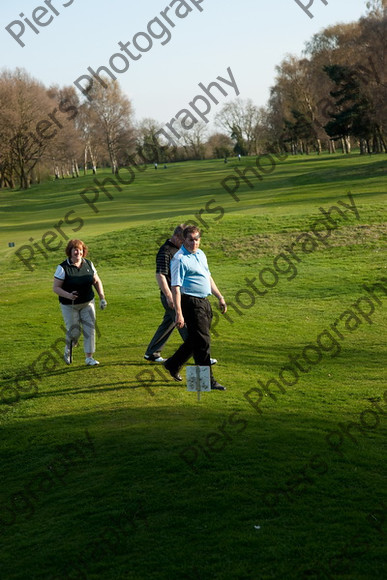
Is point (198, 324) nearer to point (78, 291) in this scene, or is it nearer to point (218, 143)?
point (78, 291)

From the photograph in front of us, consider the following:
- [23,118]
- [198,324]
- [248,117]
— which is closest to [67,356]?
[198,324]

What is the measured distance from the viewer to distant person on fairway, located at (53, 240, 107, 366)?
1180 cm

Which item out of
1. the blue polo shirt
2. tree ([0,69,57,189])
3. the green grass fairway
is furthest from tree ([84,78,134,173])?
the blue polo shirt

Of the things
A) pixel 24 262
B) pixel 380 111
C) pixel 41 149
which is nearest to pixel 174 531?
pixel 24 262

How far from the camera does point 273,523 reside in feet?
20.2

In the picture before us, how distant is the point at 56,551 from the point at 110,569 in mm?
574

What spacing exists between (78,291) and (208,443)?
4813 mm

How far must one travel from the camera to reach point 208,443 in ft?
26.0

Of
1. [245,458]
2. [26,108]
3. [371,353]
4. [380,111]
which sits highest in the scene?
[26,108]

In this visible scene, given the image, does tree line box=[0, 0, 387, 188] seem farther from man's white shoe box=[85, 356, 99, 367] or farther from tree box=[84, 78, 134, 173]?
man's white shoe box=[85, 356, 99, 367]

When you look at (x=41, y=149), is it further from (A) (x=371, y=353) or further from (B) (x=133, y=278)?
(A) (x=371, y=353)

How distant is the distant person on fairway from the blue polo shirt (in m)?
2.16

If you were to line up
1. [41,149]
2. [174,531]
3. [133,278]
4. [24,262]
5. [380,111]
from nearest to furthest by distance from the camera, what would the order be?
[174,531], [133,278], [24,262], [380,111], [41,149]

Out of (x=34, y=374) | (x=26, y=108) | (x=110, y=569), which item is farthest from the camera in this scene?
(x=26, y=108)
